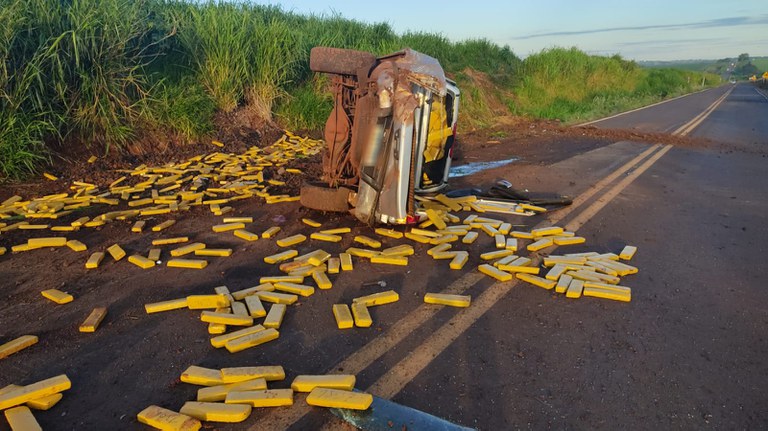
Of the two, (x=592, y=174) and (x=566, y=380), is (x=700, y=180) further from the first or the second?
(x=566, y=380)

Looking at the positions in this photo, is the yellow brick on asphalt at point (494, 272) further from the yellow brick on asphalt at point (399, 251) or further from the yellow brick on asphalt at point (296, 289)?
the yellow brick on asphalt at point (296, 289)

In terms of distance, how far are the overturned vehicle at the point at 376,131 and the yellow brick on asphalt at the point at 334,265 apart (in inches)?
37.3

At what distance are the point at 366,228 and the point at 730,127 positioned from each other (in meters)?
20.2

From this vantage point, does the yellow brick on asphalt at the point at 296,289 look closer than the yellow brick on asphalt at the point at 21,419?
No

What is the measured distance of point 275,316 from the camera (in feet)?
13.5

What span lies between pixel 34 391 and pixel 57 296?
1.57 m

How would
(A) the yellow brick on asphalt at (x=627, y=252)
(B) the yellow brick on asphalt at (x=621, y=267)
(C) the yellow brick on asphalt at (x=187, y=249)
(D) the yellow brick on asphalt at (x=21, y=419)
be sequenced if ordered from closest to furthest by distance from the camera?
(D) the yellow brick on asphalt at (x=21, y=419) → (B) the yellow brick on asphalt at (x=621, y=267) → (C) the yellow brick on asphalt at (x=187, y=249) → (A) the yellow brick on asphalt at (x=627, y=252)

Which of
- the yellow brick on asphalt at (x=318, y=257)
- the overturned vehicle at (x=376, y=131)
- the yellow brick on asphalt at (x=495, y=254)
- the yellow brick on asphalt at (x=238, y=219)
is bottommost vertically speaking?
the yellow brick on asphalt at (x=495, y=254)

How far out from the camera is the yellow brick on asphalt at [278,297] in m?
4.45

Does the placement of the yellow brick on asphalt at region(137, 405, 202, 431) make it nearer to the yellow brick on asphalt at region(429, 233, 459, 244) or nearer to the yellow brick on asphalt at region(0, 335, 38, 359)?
the yellow brick on asphalt at region(0, 335, 38, 359)

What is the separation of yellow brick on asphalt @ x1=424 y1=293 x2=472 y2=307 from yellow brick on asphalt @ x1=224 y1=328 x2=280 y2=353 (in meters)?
1.40

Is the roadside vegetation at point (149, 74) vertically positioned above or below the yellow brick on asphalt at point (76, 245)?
above

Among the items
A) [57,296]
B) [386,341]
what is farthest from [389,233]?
[57,296]

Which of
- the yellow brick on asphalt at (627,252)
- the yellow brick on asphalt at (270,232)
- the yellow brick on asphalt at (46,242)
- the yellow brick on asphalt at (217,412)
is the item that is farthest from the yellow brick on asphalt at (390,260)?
the yellow brick on asphalt at (46,242)
